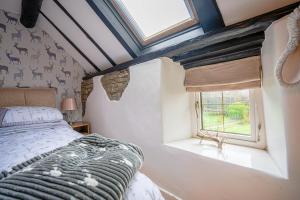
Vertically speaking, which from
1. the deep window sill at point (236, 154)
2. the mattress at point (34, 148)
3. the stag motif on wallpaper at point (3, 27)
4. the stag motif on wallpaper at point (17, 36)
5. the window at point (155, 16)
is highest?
the stag motif on wallpaper at point (3, 27)

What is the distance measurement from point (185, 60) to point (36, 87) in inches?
105

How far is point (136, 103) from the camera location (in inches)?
92.1

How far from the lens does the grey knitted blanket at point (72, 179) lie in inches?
24.2

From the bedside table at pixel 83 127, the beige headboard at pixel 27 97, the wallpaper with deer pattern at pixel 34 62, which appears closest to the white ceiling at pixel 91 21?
the wallpaper with deer pattern at pixel 34 62


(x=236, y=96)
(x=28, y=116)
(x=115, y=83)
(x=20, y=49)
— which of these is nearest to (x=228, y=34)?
(x=236, y=96)

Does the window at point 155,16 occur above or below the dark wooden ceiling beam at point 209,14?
above

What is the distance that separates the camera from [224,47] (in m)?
1.64

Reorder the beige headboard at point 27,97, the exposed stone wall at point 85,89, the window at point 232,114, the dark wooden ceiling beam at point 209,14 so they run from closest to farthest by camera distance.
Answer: the dark wooden ceiling beam at point 209,14, the window at point 232,114, the beige headboard at point 27,97, the exposed stone wall at point 85,89

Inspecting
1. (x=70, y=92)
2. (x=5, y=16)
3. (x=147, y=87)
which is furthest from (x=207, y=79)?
(x=5, y=16)

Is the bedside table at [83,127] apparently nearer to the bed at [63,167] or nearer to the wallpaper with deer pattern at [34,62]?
the wallpaper with deer pattern at [34,62]

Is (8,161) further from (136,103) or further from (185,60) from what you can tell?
(185,60)

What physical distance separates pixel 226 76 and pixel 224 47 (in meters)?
0.29

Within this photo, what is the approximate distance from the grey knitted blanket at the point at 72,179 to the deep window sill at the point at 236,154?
2.99 feet

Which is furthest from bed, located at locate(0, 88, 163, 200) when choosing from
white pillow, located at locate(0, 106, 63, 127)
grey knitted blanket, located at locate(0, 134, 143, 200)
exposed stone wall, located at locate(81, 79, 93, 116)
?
exposed stone wall, located at locate(81, 79, 93, 116)
